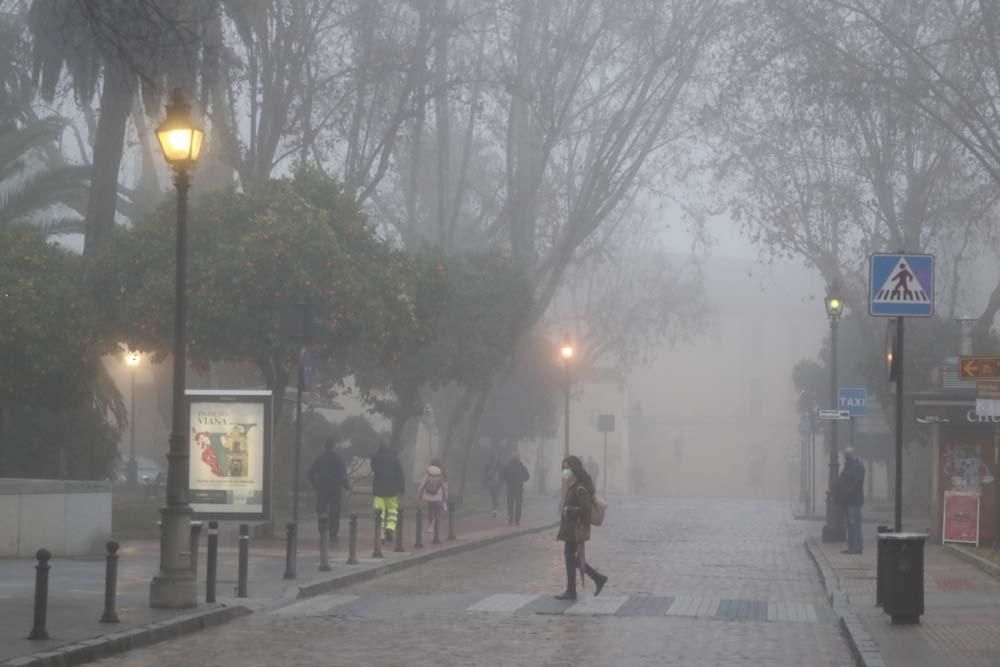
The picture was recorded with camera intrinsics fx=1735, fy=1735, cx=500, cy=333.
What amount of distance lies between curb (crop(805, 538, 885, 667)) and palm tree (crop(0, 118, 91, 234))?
62.7 feet

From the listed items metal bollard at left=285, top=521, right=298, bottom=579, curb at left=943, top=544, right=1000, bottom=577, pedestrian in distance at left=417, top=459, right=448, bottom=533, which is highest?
pedestrian in distance at left=417, top=459, right=448, bottom=533

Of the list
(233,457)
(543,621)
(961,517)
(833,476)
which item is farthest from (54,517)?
(833,476)

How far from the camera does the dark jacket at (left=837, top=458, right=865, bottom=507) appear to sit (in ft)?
102

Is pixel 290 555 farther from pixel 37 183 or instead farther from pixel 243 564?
pixel 37 183

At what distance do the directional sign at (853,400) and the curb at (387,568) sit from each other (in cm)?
832

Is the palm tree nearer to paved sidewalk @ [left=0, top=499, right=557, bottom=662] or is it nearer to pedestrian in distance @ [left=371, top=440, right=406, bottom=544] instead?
paved sidewalk @ [left=0, top=499, right=557, bottom=662]

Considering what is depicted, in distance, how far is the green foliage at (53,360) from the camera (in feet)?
102

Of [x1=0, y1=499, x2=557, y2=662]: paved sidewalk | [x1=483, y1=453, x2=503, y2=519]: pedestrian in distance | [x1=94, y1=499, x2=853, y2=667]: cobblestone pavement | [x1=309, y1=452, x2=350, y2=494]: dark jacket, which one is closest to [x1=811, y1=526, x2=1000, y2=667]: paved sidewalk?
[x1=94, y1=499, x2=853, y2=667]: cobblestone pavement

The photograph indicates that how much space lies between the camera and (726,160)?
→ 4591 cm

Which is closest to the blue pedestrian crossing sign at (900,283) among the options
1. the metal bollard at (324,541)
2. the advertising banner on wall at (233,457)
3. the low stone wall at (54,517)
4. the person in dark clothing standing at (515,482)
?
the metal bollard at (324,541)

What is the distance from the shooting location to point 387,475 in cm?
2955

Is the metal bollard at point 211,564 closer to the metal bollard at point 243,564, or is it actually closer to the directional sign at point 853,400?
the metal bollard at point 243,564

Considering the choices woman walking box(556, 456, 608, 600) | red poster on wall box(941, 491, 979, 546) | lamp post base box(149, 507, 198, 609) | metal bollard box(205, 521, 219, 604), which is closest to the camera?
lamp post base box(149, 507, 198, 609)

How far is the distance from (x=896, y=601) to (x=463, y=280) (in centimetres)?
3012
